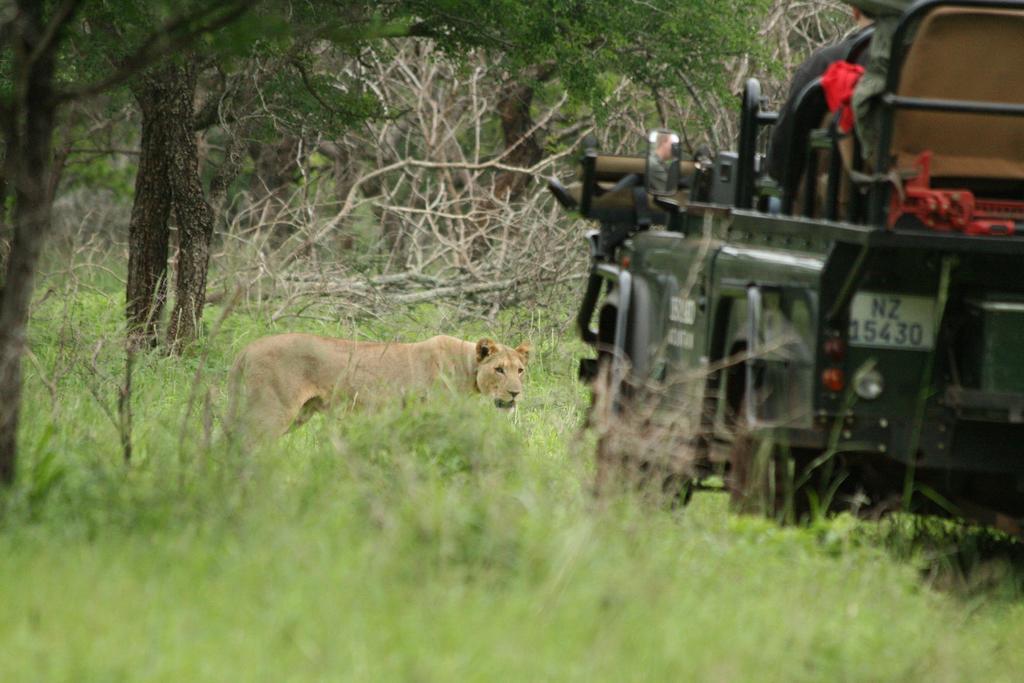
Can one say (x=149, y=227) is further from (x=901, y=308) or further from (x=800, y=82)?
(x=901, y=308)

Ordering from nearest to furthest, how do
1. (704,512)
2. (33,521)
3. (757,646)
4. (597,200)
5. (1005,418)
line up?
(757,646)
(33,521)
(1005,418)
(704,512)
(597,200)

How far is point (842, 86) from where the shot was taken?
6.37 m

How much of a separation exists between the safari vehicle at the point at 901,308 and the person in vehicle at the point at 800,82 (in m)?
0.13

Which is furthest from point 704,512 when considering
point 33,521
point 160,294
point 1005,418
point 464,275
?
point 464,275

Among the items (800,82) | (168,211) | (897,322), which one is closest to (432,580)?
(897,322)

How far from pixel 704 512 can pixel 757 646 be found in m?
2.58

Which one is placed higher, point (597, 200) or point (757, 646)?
point (597, 200)

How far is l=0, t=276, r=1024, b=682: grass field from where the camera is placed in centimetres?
421

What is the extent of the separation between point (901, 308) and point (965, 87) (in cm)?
88

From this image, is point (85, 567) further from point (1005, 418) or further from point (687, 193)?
point (687, 193)

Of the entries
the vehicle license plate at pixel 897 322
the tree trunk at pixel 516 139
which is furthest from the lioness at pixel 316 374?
the tree trunk at pixel 516 139

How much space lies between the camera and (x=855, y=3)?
21.7 ft

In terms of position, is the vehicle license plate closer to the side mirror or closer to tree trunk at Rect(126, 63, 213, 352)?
the side mirror

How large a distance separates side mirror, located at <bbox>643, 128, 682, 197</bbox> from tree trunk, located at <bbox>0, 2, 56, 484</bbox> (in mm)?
3183
